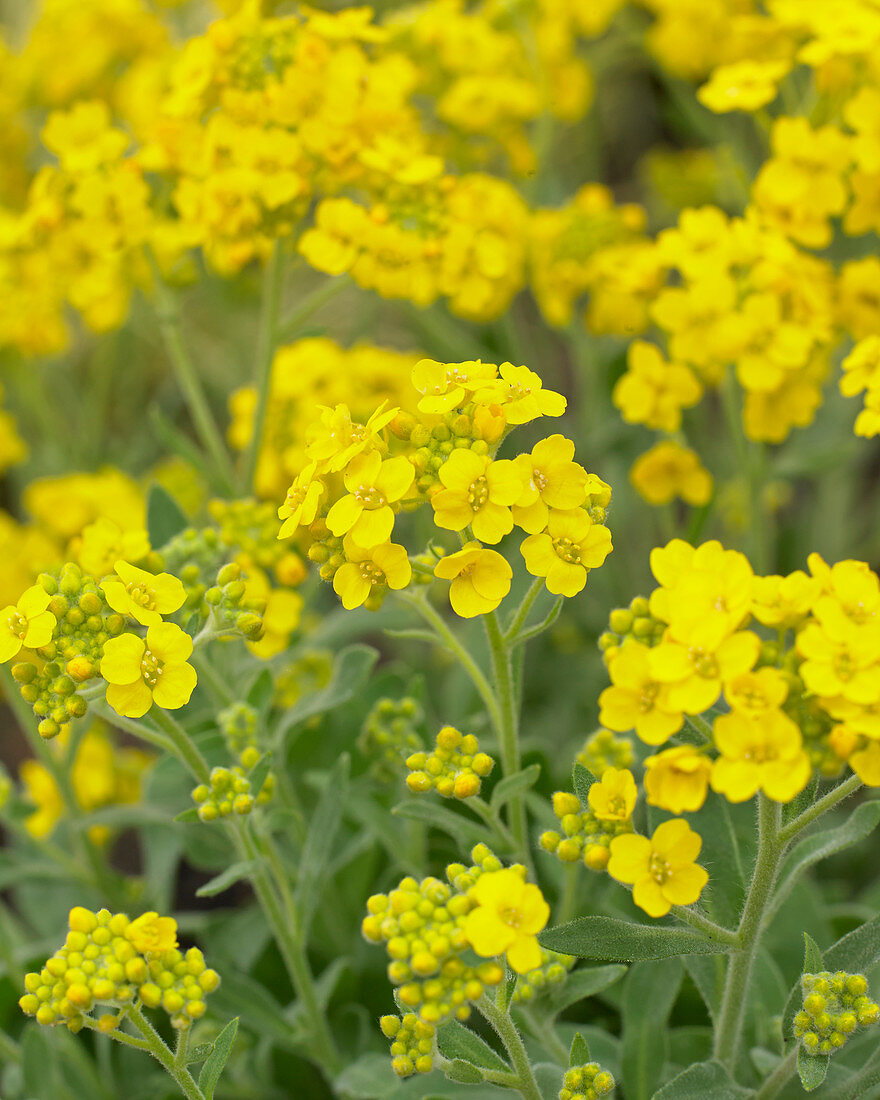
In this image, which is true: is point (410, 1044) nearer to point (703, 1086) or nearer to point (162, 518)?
point (703, 1086)

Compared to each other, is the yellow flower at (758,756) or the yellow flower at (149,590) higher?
the yellow flower at (149,590)

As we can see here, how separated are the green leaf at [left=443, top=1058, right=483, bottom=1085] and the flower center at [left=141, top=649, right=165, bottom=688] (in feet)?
1.92

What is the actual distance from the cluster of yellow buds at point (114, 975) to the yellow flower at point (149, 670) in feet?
0.83

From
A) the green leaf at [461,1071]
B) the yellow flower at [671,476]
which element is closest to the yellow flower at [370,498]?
the green leaf at [461,1071]

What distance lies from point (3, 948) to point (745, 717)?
1618mm

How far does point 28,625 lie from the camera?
1317 mm

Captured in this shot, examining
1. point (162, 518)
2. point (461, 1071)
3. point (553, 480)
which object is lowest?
point (461, 1071)

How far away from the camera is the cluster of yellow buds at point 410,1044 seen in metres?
1.19

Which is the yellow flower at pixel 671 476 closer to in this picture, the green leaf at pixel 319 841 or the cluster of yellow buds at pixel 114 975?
the green leaf at pixel 319 841

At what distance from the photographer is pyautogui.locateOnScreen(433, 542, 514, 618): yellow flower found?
4.03 ft

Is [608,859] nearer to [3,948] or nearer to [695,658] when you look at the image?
[695,658]

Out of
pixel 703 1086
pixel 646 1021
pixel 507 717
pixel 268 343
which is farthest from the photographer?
pixel 268 343

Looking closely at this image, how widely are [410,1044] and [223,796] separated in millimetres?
420

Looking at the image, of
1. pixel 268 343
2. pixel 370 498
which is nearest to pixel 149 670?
pixel 370 498
